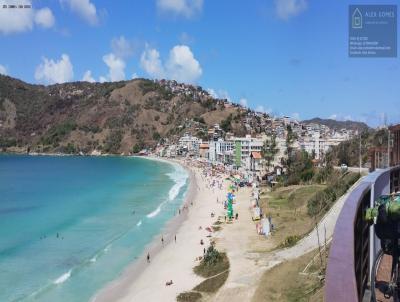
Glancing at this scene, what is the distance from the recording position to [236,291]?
16.9m

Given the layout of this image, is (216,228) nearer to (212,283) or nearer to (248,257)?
(248,257)

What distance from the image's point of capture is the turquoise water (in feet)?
65.3

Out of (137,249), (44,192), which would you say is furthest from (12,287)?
(44,192)

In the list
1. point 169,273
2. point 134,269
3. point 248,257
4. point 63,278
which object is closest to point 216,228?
point 248,257

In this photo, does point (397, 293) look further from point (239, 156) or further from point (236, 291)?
point (239, 156)

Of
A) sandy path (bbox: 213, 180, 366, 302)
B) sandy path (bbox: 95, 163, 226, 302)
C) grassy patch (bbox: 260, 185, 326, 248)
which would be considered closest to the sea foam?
sandy path (bbox: 95, 163, 226, 302)

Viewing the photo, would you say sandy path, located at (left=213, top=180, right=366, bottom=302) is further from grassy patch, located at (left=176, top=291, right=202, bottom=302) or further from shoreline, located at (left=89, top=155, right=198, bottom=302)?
shoreline, located at (left=89, top=155, right=198, bottom=302)

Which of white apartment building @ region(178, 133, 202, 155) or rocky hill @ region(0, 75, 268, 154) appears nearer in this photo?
white apartment building @ region(178, 133, 202, 155)

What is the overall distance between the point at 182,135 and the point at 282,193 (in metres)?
109

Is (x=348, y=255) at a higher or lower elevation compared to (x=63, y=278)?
higher

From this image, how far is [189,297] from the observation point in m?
17.1

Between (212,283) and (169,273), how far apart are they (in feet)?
10.8

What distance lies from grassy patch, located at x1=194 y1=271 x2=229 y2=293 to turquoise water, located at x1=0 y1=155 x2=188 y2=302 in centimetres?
453

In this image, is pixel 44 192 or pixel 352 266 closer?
pixel 352 266
